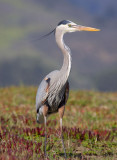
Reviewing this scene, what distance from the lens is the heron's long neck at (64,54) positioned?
5.39 meters

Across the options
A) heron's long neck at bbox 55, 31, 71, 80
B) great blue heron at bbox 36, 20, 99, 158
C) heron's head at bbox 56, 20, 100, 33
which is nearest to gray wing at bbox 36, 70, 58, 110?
great blue heron at bbox 36, 20, 99, 158

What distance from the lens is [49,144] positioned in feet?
20.9

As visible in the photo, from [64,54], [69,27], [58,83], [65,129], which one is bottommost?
[65,129]

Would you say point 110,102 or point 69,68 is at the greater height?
Result: point 69,68

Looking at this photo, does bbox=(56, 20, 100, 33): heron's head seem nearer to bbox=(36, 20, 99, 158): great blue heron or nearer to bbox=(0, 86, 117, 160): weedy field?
bbox=(36, 20, 99, 158): great blue heron

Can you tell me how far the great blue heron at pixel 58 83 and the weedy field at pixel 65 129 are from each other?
2.51ft

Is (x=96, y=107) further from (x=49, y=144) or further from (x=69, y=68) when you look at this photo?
(x=69, y=68)

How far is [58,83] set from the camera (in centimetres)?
567

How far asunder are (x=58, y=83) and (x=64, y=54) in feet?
2.03

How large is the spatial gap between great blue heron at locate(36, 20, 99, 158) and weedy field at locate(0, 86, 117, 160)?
766 millimetres

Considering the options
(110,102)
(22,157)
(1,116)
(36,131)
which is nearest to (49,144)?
(36,131)

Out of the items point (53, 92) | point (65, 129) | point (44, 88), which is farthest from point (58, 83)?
point (65, 129)

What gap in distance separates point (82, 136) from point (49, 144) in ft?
3.88

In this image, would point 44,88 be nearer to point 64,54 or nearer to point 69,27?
point 64,54
